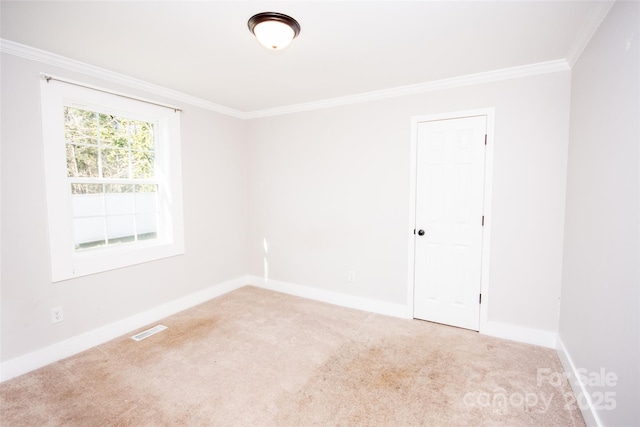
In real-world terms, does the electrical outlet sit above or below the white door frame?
below

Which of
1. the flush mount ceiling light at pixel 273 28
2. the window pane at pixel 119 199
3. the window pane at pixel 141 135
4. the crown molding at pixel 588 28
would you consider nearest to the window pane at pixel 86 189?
the window pane at pixel 119 199

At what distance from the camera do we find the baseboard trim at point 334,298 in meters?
3.43

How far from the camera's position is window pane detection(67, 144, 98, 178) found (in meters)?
2.69

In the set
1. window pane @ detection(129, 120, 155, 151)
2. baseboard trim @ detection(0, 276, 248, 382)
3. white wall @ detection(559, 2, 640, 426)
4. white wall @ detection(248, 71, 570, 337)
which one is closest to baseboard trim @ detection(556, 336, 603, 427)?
white wall @ detection(559, 2, 640, 426)

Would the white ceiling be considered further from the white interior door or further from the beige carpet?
the beige carpet

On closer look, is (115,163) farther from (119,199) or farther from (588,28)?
(588,28)

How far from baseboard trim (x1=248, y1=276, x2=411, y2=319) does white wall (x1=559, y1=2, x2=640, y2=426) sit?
1.53 meters

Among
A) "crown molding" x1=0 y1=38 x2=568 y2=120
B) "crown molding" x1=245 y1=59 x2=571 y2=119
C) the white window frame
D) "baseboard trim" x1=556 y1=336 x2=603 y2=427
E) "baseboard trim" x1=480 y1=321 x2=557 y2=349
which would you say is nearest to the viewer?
"baseboard trim" x1=556 y1=336 x2=603 y2=427

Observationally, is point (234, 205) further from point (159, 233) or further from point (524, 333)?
point (524, 333)

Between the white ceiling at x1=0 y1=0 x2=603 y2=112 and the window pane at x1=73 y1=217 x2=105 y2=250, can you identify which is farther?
the window pane at x1=73 y1=217 x2=105 y2=250

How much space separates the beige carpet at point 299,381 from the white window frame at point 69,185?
0.78m

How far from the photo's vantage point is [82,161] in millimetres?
2768

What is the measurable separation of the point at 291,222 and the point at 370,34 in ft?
8.34

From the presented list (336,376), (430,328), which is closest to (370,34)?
(336,376)
